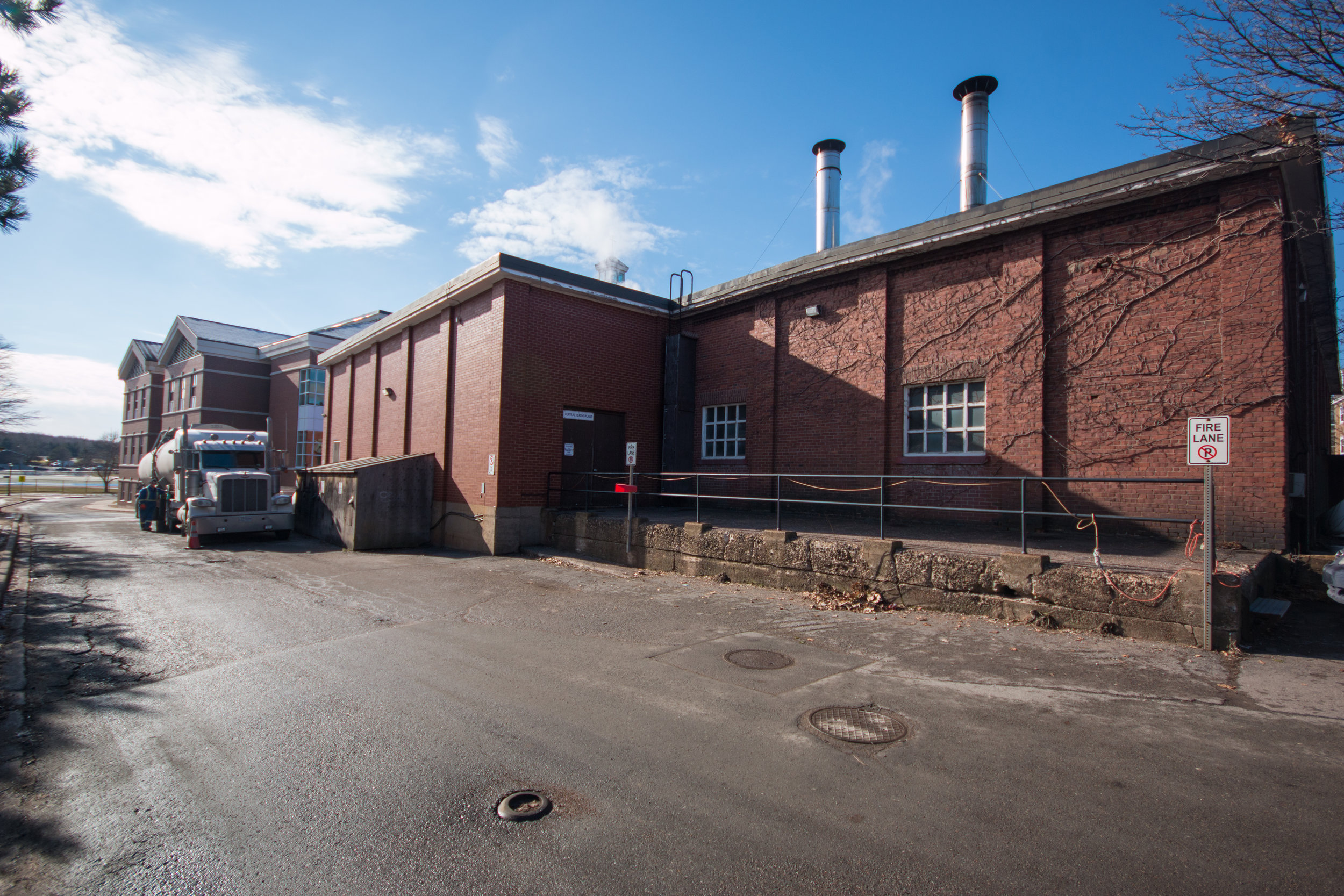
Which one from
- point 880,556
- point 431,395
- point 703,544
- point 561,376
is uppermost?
point 561,376

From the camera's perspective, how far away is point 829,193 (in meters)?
18.8

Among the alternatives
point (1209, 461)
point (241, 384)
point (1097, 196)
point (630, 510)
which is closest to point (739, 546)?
point (630, 510)

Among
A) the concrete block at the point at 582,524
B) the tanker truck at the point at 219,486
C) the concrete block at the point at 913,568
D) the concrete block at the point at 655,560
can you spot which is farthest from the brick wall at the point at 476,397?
the concrete block at the point at 913,568

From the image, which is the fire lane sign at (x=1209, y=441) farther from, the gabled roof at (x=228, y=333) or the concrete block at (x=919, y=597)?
the gabled roof at (x=228, y=333)

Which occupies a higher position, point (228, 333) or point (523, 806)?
point (228, 333)

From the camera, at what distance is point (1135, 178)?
32.5ft

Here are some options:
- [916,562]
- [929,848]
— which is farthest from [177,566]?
[929,848]

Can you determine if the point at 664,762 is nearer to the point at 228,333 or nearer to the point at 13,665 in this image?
the point at 13,665

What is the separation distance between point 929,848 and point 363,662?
17.3 ft

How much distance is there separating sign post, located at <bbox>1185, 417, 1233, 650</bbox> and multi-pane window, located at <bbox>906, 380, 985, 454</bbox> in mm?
5327

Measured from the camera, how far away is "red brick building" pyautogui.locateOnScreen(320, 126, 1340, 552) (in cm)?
918

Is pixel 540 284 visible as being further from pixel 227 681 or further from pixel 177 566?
pixel 227 681

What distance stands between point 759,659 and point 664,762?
2430mm

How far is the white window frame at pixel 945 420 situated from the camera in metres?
11.9
